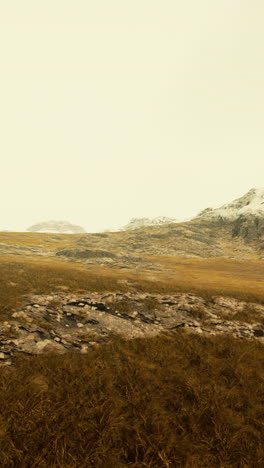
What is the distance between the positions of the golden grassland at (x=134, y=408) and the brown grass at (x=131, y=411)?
0.02 metres

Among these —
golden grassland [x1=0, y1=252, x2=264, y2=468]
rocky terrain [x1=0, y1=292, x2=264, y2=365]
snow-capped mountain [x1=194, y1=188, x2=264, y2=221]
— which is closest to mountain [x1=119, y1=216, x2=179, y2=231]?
snow-capped mountain [x1=194, y1=188, x2=264, y2=221]

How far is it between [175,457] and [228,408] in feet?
6.99

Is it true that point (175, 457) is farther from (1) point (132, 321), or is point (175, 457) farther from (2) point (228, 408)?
(1) point (132, 321)

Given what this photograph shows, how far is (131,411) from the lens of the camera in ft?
17.6

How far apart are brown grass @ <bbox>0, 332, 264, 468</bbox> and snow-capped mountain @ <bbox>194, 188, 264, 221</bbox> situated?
8213 centimetres

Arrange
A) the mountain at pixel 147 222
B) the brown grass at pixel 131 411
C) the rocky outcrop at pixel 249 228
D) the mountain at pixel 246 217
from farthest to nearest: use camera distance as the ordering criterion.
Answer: the mountain at pixel 147 222 → the mountain at pixel 246 217 → the rocky outcrop at pixel 249 228 → the brown grass at pixel 131 411

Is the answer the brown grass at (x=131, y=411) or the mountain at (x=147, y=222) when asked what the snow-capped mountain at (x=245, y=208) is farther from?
the brown grass at (x=131, y=411)

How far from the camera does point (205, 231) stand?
79.8 meters

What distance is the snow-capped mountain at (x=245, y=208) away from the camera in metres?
80.2

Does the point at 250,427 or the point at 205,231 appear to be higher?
the point at 205,231

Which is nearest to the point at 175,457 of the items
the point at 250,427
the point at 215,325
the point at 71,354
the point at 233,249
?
the point at 250,427

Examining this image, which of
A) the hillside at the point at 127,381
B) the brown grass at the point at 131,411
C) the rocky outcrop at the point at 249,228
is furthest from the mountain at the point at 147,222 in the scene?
the brown grass at the point at 131,411

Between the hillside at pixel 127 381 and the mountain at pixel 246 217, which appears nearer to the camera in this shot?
the hillside at pixel 127 381

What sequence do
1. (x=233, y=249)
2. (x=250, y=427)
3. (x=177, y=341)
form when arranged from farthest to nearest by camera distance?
(x=233, y=249) → (x=177, y=341) → (x=250, y=427)
